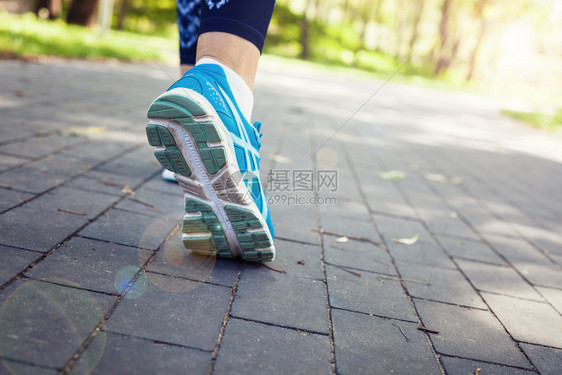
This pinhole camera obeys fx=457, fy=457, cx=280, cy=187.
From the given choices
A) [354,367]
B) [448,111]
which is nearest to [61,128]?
[354,367]

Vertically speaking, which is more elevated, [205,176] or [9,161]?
[205,176]

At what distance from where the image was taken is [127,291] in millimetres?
1327

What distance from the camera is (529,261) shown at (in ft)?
7.44

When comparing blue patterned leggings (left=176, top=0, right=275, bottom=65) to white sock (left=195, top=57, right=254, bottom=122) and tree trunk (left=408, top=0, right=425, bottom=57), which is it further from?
tree trunk (left=408, top=0, right=425, bottom=57)

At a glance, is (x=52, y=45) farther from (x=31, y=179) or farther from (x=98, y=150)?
(x=31, y=179)

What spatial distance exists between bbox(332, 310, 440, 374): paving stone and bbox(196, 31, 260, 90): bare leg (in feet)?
2.85

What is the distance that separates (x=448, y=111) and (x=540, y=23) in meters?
14.5

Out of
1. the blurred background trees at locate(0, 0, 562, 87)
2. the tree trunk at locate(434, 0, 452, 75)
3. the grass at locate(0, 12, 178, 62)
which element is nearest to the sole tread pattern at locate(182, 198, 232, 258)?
the grass at locate(0, 12, 178, 62)

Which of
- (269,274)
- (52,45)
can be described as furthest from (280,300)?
(52,45)

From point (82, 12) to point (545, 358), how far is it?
42.7ft

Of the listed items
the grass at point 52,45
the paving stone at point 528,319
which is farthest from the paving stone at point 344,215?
the grass at point 52,45

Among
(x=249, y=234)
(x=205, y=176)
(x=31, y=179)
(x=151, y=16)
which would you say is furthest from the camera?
(x=151, y=16)

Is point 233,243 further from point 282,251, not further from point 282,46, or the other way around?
point 282,46

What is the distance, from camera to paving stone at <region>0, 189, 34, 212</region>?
5.69ft
